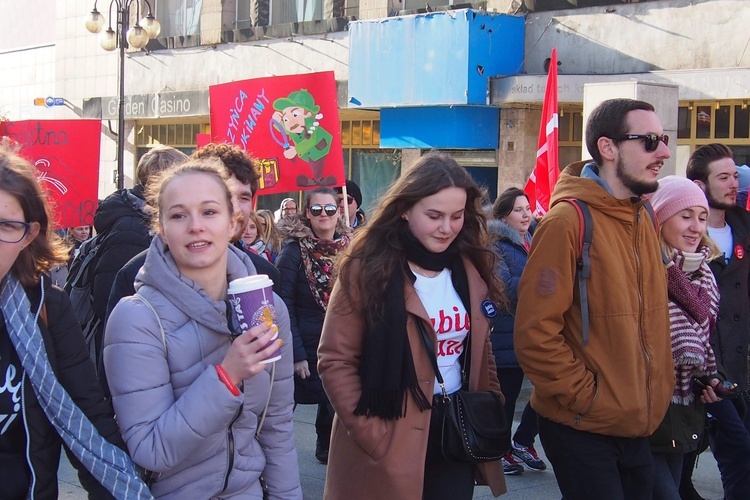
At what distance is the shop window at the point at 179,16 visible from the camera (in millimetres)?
22172

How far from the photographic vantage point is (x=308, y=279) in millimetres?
6426

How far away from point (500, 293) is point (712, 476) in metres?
3.50

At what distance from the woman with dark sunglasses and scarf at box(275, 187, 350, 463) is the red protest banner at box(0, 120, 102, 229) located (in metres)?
2.05

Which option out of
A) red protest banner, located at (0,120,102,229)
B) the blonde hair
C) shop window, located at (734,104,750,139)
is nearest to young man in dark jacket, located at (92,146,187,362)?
the blonde hair

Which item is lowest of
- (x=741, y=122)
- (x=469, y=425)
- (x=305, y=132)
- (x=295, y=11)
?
(x=469, y=425)

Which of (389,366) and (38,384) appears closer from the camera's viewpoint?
(38,384)

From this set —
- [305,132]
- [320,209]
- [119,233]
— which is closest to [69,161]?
[305,132]

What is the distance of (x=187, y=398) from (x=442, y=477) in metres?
1.44

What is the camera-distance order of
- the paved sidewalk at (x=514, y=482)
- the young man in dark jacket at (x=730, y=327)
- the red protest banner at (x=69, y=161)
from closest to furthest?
the young man in dark jacket at (x=730, y=327) < the paved sidewalk at (x=514, y=482) < the red protest banner at (x=69, y=161)

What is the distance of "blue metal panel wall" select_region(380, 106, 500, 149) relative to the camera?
53.6 feet

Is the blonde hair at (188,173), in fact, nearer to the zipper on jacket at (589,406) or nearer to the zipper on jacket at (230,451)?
the zipper on jacket at (230,451)

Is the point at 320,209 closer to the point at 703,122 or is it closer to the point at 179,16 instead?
the point at 703,122

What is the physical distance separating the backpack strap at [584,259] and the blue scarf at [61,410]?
190 cm

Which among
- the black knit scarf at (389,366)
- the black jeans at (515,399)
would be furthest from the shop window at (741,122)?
the black knit scarf at (389,366)
